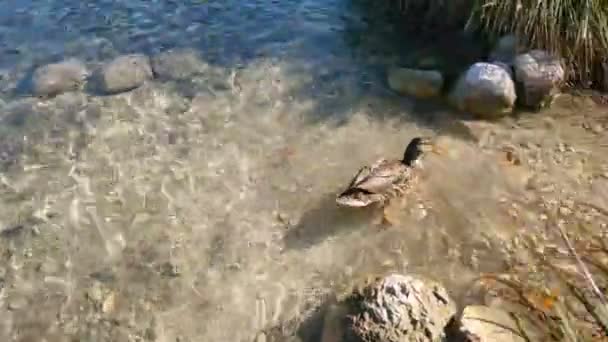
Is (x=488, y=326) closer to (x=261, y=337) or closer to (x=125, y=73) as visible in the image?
(x=261, y=337)

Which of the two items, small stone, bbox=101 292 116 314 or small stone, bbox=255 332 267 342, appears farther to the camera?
small stone, bbox=101 292 116 314

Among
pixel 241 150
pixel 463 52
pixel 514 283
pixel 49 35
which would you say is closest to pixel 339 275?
pixel 514 283

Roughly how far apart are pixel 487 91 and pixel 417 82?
573 mm

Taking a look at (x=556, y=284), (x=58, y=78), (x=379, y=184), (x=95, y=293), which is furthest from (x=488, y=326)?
(x=58, y=78)

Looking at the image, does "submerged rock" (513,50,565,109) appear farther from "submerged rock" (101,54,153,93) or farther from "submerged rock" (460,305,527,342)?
"submerged rock" (101,54,153,93)

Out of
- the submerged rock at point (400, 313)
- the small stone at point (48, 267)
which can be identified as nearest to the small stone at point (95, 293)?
the small stone at point (48, 267)

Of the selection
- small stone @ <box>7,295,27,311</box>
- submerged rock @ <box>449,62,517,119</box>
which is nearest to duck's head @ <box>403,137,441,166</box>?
submerged rock @ <box>449,62,517,119</box>

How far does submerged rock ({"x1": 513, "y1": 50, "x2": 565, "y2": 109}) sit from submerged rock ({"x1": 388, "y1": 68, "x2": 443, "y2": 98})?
1.90 ft

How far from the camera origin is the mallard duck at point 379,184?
3.57m

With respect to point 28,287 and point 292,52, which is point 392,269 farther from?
point 292,52

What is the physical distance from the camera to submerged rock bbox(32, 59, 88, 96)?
4754 mm

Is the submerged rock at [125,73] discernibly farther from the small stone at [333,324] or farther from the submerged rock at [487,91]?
the small stone at [333,324]

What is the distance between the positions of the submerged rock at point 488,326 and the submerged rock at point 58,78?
357cm

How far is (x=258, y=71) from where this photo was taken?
4871 mm
